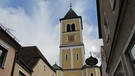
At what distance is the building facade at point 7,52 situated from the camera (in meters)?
11.1

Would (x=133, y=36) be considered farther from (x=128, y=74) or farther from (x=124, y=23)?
(x=128, y=74)

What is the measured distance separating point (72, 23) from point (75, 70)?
15417mm

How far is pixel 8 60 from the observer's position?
11914 mm

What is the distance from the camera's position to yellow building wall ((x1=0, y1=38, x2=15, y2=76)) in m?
11.1

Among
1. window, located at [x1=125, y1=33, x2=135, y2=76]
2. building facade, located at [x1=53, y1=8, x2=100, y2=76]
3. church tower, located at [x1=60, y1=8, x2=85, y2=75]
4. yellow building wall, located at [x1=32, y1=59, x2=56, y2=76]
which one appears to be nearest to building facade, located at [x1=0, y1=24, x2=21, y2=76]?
yellow building wall, located at [x1=32, y1=59, x2=56, y2=76]

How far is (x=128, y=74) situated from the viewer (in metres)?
5.63

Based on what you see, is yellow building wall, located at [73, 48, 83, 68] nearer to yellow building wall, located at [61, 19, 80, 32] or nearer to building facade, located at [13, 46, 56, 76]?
yellow building wall, located at [61, 19, 80, 32]

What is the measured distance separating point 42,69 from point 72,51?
25.1 meters

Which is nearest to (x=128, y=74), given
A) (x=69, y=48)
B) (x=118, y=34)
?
(x=118, y=34)

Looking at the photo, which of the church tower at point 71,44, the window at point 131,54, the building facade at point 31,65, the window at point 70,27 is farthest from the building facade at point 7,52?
the window at point 70,27

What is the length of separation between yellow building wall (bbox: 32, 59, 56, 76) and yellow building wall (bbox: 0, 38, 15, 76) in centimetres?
453

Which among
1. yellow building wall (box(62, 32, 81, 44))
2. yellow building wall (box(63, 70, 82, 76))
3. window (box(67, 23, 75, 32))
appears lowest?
yellow building wall (box(63, 70, 82, 76))

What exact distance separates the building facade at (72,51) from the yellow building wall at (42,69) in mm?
18203

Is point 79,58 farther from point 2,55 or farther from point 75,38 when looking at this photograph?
point 2,55
